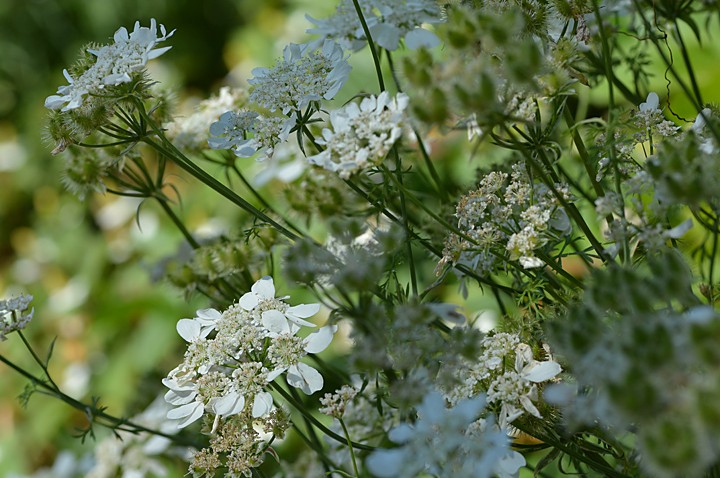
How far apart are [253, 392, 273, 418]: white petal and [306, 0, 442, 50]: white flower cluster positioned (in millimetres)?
477

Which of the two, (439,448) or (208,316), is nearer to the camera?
(439,448)

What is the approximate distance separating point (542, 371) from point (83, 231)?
8.74ft

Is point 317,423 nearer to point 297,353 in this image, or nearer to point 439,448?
point 297,353

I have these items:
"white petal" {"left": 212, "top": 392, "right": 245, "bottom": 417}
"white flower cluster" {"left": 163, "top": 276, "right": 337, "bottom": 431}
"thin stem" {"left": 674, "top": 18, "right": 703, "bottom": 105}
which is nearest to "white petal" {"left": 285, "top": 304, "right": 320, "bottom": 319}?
"white flower cluster" {"left": 163, "top": 276, "right": 337, "bottom": 431}

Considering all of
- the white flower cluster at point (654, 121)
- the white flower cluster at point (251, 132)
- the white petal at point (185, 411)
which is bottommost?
the white petal at point (185, 411)

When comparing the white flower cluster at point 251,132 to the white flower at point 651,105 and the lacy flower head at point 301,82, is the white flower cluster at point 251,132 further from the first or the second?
the white flower at point 651,105

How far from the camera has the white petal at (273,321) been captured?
77 cm

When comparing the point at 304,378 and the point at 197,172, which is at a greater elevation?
the point at 197,172

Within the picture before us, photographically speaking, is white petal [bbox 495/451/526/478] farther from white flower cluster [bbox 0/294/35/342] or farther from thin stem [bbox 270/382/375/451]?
white flower cluster [bbox 0/294/35/342]

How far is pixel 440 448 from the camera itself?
556 mm

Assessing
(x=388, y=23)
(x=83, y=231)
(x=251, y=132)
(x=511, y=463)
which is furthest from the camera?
(x=83, y=231)

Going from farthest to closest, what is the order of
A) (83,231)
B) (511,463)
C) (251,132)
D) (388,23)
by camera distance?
(83,231)
(388,23)
(251,132)
(511,463)

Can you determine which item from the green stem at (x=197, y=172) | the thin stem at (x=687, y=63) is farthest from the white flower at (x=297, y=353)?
the thin stem at (x=687, y=63)

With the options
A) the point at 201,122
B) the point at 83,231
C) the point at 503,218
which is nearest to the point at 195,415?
the point at 503,218
